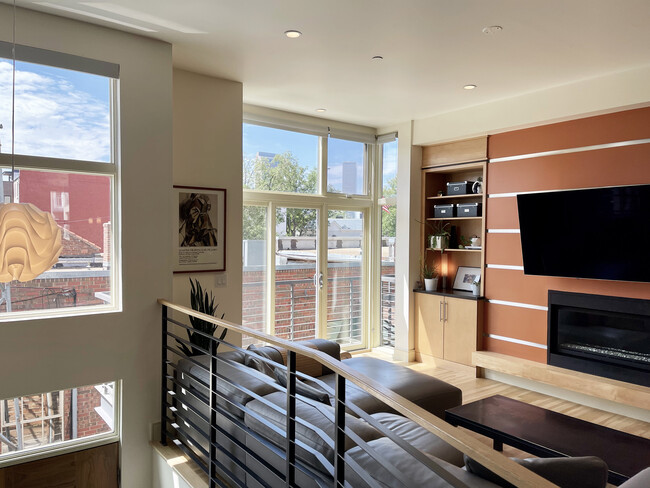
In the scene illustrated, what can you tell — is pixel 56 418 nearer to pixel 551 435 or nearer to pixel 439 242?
pixel 551 435

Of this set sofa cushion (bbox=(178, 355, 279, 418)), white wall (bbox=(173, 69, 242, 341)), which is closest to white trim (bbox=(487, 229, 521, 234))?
white wall (bbox=(173, 69, 242, 341))

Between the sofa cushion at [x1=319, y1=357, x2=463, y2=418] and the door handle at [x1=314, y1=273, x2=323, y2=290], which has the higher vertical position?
the door handle at [x1=314, y1=273, x2=323, y2=290]

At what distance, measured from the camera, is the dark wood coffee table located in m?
2.70

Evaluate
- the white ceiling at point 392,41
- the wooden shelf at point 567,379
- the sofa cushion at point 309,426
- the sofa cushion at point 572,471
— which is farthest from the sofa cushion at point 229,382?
the wooden shelf at point 567,379

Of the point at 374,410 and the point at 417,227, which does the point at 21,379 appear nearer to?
the point at 374,410

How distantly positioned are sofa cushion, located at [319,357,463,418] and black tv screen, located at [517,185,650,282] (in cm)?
174

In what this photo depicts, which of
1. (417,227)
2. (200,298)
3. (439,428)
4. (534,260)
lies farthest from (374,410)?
(417,227)

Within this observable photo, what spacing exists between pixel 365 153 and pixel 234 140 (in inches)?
97.2

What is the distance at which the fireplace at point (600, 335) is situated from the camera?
413 centimetres

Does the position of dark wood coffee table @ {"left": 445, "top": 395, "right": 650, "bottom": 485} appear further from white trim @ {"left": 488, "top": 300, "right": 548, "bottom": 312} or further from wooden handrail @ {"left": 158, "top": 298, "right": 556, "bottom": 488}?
wooden handrail @ {"left": 158, "top": 298, "right": 556, "bottom": 488}

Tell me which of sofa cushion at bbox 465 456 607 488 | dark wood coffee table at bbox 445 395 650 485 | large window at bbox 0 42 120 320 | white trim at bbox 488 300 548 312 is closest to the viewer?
sofa cushion at bbox 465 456 607 488

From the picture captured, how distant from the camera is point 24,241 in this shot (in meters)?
2.05

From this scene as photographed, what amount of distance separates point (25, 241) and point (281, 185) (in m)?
3.71

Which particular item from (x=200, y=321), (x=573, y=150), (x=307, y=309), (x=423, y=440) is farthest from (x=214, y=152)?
(x=573, y=150)
